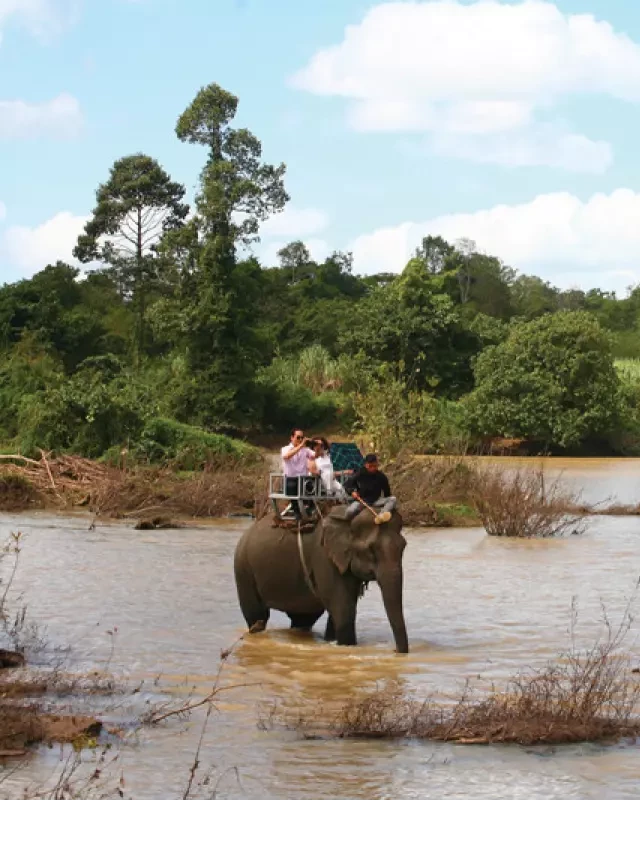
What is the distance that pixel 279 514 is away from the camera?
1305 cm

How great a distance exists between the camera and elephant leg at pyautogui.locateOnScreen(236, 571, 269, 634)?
525 inches

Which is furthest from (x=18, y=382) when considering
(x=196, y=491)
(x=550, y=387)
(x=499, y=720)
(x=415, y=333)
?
(x=499, y=720)

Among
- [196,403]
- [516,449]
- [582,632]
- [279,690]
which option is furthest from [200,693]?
[516,449]

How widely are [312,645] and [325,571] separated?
1.04m

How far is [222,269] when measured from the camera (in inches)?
1795

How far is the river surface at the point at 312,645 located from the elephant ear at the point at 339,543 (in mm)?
898

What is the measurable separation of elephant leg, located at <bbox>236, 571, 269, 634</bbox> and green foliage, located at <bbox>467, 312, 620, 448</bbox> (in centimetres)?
3654

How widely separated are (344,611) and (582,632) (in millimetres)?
3407

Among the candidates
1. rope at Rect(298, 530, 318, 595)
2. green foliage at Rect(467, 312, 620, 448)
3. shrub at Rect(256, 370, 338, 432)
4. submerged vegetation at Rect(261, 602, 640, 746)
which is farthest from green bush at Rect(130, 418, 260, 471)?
submerged vegetation at Rect(261, 602, 640, 746)

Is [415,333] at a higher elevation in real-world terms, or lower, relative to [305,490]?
higher

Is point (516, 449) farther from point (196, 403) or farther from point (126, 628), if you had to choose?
point (126, 628)

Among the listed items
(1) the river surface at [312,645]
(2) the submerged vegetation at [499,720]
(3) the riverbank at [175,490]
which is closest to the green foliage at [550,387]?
(3) the riverbank at [175,490]

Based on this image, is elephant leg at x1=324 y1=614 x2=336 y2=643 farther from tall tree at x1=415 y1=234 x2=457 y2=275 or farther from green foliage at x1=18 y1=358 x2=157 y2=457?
tall tree at x1=415 y1=234 x2=457 y2=275

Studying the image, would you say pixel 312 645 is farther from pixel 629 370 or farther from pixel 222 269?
pixel 629 370
